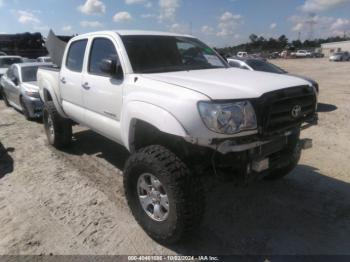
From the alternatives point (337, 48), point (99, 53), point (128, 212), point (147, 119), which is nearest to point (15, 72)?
point (99, 53)

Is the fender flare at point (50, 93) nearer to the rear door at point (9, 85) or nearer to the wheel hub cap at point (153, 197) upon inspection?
the wheel hub cap at point (153, 197)

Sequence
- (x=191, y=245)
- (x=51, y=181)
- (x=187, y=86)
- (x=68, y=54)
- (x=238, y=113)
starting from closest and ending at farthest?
(x=238, y=113) < (x=187, y=86) < (x=191, y=245) < (x=51, y=181) < (x=68, y=54)

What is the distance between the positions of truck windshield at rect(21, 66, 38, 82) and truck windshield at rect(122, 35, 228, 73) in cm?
631

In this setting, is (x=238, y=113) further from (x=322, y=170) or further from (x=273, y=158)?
(x=322, y=170)

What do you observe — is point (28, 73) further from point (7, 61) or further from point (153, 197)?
point (153, 197)

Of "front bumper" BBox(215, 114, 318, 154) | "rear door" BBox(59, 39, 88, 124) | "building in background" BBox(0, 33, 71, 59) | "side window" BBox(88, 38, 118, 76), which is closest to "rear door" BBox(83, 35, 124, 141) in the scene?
"side window" BBox(88, 38, 118, 76)

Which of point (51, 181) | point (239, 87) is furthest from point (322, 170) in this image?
point (51, 181)

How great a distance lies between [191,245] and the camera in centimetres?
332

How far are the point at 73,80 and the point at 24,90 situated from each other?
4501mm

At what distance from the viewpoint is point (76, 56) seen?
5.18 metres

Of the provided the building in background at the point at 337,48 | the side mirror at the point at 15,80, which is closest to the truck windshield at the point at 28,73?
the side mirror at the point at 15,80

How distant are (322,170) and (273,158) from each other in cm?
220

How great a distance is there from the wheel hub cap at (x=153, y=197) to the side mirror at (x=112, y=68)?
1250mm

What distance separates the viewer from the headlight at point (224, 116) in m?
2.81
